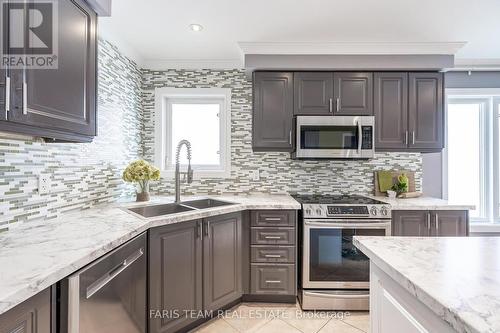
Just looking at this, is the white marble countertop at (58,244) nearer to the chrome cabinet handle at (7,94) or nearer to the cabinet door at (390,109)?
the chrome cabinet handle at (7,94)

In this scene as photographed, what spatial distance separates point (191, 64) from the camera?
2.83 metres

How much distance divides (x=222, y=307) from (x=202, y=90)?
2229 millimetres

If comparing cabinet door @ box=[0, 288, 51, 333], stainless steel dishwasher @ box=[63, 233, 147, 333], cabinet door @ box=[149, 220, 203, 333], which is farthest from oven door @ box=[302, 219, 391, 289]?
cabinet door @ box=[0, 288, 51, 333]

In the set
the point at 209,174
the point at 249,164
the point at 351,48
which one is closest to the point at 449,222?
the point at 351,48

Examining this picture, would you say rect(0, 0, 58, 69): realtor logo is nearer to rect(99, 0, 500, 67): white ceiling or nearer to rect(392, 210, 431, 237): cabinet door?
rect(99, 0, 500, 67): white ceiling

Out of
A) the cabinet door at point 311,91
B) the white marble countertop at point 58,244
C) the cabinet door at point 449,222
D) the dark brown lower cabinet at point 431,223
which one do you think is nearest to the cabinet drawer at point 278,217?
the white marble countertop at point 58,244

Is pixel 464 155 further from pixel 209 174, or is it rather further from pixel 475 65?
pixel 209 174

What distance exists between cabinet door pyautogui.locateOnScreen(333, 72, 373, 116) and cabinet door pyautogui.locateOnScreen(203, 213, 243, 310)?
1540 mm

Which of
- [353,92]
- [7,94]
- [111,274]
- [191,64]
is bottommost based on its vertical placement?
[111,274]

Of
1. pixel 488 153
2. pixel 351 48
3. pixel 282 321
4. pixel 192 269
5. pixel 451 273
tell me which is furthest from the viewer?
pixel 488 153

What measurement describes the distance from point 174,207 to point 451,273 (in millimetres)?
2003

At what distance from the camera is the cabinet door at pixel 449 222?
7.35 ft

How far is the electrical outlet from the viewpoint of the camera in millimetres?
1482

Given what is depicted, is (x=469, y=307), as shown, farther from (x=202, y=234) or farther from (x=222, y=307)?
(x=222, y=307)
